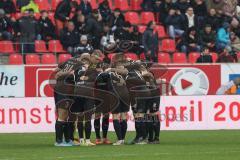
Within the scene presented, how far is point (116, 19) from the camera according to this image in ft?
103

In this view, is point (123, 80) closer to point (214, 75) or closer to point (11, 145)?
point (11, 145)

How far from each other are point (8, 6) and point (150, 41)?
5206 millimetres

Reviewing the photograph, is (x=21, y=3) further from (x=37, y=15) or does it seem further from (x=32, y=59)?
(x=32, y=59)

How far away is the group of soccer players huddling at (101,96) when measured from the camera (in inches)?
810

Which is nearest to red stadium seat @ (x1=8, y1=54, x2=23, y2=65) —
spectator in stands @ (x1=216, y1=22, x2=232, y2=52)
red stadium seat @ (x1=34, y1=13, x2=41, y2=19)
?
red stadium seat @ (x1=34, y1=13, x2=41, y2=19)

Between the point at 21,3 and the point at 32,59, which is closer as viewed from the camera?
the point at 32,59

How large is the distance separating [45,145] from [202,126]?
7.06 metres

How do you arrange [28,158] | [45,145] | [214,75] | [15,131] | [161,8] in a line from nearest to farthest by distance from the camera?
[28,158] < [45,145] < [15,131] < [214,75] < [161,8]

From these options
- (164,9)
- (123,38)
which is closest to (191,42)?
(164,9)

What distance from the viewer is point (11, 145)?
2070 cm

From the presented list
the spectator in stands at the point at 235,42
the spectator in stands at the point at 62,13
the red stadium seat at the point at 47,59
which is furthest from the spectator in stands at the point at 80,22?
the spectator in stands at the point at 235,42

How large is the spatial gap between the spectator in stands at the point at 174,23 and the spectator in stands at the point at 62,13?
379 centimetres

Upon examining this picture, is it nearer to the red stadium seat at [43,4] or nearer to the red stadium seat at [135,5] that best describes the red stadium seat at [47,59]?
the red stadium seat at [43,4]

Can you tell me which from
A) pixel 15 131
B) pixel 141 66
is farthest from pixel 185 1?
pixel 141 66
